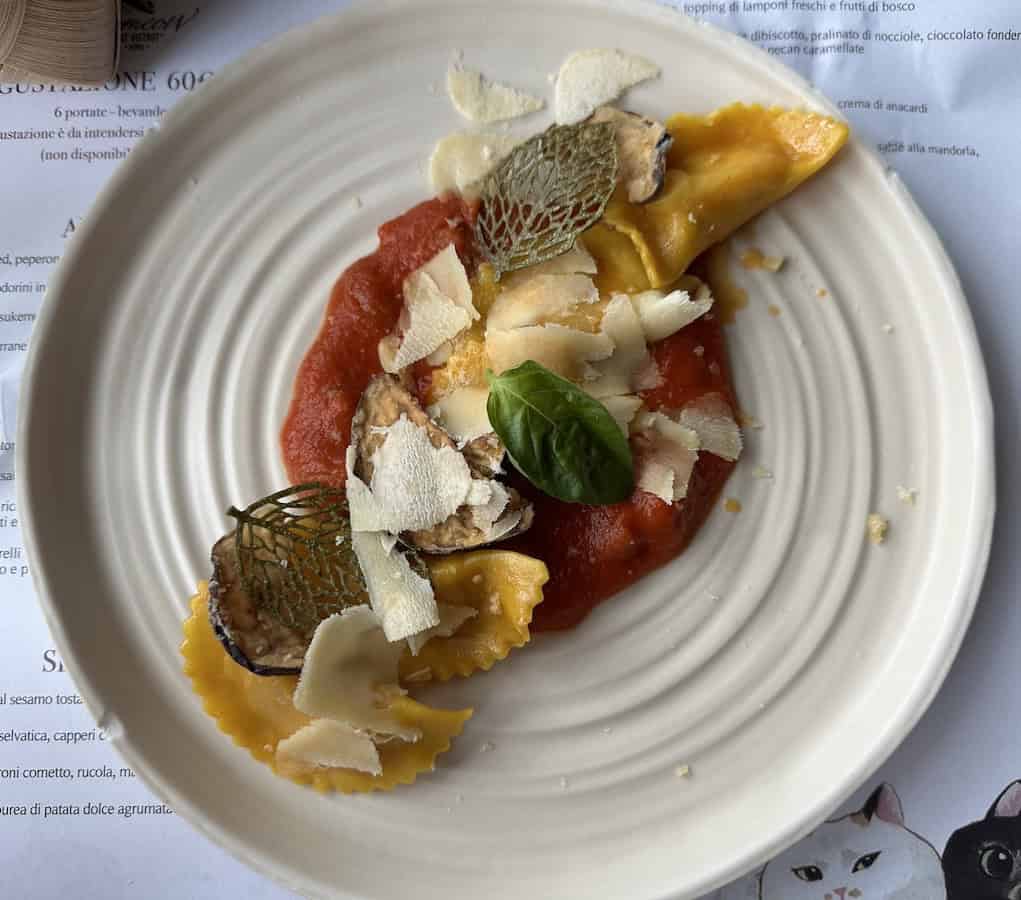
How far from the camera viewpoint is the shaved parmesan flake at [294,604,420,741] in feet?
7.18

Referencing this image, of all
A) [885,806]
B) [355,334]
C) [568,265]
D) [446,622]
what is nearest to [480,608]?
[446,622]

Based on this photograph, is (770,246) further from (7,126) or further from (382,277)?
(7,126)

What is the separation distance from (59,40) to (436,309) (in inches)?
52.1

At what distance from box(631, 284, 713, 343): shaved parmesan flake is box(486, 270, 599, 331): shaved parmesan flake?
0.14m

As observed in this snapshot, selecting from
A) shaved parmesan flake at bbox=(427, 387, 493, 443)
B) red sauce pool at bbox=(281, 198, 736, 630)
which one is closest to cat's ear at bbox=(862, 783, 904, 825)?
red sauce pool at bbox=(281, 198, 736, 630)

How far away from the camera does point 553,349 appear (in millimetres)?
2205

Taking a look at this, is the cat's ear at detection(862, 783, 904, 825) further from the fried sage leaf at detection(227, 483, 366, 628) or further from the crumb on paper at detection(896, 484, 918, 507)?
the fried sage leaf at detection(227, 483, 366, 628)

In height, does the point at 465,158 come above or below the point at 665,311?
above

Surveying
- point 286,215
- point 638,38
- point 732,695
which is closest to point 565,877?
point 732,695

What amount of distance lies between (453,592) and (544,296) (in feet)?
2.70

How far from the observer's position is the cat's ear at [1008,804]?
2518mm

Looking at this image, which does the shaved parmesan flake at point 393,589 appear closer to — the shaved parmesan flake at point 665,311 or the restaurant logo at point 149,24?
the shaved parmesan flake at point 665,311

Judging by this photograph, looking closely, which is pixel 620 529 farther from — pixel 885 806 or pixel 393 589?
pixel 885 806

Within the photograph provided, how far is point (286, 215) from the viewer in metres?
2.53
